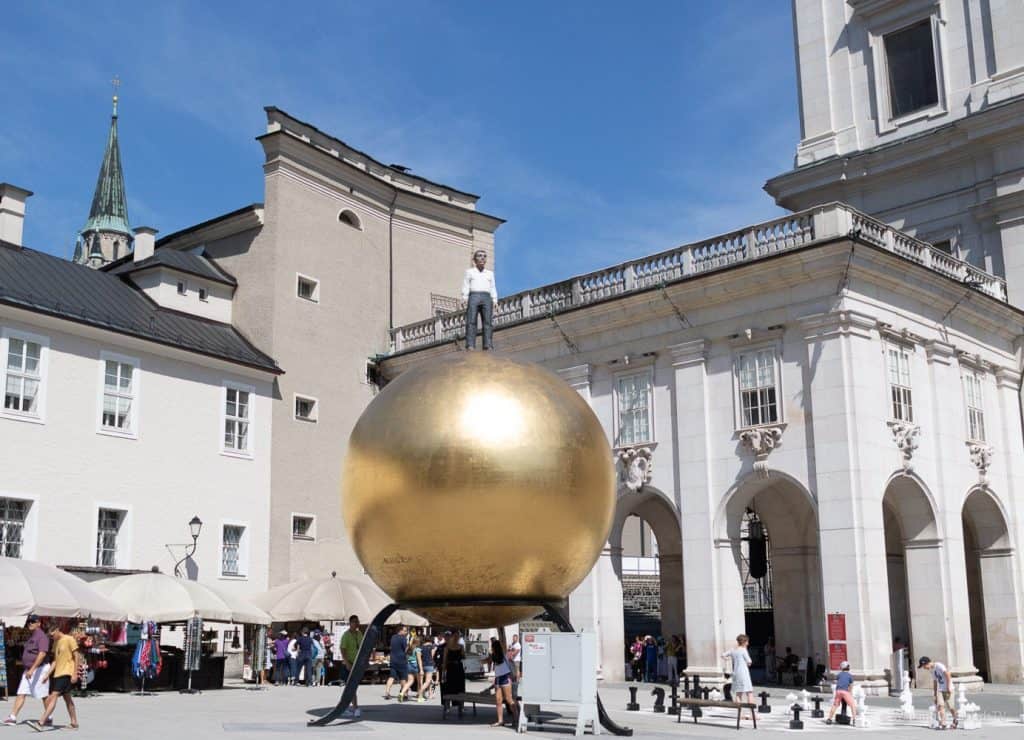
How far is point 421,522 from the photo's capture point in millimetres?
12688

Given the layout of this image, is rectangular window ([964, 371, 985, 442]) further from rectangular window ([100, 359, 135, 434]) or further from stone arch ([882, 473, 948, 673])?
rectangular window ([100, 359, 135, 434])

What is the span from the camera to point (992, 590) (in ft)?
98.8

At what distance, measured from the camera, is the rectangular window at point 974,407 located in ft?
99.1

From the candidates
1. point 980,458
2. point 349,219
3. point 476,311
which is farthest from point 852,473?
point 349,219

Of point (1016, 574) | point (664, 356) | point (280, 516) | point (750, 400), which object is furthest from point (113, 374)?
point (1016, 574)

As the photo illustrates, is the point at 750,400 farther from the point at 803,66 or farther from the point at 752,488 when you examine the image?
the point at 803,66

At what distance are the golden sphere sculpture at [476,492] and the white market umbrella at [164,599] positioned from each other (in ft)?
37.5

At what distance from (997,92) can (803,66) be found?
24.7 feet

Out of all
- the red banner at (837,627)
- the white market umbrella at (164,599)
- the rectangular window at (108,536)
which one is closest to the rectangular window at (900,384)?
the red banner at (837,627)

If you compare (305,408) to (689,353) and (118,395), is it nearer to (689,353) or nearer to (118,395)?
(118,395)

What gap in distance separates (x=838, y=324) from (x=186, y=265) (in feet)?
62.4

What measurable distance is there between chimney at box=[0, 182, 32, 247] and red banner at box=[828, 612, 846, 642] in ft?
75.3

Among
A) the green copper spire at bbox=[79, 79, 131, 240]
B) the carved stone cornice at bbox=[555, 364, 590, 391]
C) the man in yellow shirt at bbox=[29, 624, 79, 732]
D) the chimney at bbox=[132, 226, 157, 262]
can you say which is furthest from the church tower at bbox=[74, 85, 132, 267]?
the man in yellow shirt at bbox=[29, 624, 79, 732]

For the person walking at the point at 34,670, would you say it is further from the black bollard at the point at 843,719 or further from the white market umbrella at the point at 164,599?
the black bollard at the point at 843,719
